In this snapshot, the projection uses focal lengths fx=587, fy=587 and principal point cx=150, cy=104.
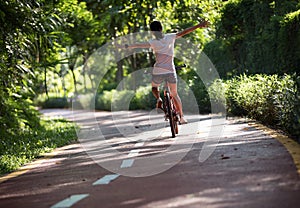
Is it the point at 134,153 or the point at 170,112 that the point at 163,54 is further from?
the point at 134,153

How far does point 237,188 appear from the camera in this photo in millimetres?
6262

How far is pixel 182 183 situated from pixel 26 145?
721 centimetres

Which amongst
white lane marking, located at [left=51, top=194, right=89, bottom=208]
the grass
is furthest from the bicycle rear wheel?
white lane marking, located at [left=51, top=194, right=89, bottom=208]

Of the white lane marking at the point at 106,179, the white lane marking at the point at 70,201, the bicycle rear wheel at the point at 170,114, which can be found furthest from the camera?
the bicycle rear wheel at the point at 170,114

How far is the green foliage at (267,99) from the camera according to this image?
9.83 metres

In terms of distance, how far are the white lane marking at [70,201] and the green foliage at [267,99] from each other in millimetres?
3678

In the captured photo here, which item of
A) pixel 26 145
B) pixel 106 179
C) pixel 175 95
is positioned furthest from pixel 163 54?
pixel 106 179

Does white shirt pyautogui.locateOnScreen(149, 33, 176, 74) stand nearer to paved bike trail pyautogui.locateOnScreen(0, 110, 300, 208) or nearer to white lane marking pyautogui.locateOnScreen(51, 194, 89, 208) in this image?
paved bike trail pyautogui.locateOnScreen(0, 110, 300, 208)

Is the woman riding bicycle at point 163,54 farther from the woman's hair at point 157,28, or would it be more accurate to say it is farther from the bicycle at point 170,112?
the bicycle at point 170,112

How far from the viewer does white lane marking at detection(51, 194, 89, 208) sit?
6.23 m

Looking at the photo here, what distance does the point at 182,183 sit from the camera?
22.6 ft

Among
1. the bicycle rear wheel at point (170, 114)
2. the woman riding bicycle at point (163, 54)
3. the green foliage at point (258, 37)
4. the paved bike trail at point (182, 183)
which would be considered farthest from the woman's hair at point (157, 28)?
the green foliage at point (258, 37)

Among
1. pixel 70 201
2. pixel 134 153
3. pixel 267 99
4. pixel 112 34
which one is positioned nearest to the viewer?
pixel 70 201

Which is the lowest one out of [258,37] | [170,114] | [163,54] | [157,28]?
[170,114]
